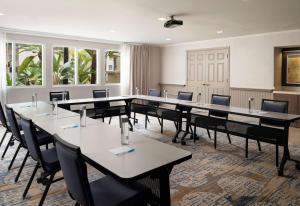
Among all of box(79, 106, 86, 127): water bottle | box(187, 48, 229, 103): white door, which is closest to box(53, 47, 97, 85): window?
box(187, 48, 229, 103): white door

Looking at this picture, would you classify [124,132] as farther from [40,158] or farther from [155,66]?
[155,66]

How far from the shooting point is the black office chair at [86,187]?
1381 mm

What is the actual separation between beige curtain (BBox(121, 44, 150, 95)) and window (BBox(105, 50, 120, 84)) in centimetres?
35

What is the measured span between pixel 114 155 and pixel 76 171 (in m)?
0.41

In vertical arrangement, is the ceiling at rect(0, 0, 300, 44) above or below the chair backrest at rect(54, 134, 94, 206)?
above

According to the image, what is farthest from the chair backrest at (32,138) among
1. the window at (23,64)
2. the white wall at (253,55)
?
the white wall at (253,55)

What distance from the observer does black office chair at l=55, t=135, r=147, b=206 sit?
1.38 meters

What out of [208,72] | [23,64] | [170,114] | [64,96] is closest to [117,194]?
[170,114]

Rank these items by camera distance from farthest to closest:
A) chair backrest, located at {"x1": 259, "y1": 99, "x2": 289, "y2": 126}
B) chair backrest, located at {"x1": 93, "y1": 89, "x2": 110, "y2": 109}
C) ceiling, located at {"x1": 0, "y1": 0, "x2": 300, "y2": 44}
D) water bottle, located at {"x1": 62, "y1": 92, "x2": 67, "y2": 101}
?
1. chair backrest, located at {"x1": 93, "y1": 89, "x2": 110, "y2": 109}
2. water bottle, located at {"x1": 62, "y1": 92, "x2": 67, "y2": 101}
3. chair backrest, located at {"x1": 259, "y1": 99, "x2": 289, "y2": 126}
4. ceiling, located at {"x1": 0, "y1": 0, "x2": 300, "y2": 44}

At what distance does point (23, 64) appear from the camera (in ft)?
20.9

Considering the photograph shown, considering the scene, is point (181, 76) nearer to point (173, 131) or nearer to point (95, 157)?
point (173, 131)

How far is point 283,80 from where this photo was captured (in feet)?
21.0

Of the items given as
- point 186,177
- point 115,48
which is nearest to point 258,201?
point 186,177

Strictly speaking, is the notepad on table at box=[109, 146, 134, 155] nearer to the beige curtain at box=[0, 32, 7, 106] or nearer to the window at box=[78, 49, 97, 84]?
the beige curtain at box=[0, 32, 7, 106]
